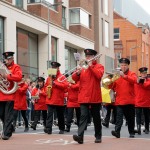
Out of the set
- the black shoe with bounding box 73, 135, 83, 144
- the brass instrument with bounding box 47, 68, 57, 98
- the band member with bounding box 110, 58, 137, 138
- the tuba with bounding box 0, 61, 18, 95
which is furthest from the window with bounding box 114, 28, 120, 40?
the black shoe with bounding box 73, 135, 83, 144

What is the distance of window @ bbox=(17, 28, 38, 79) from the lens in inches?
1414

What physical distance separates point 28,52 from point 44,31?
2.04 m

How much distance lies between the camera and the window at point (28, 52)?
35.9 metres

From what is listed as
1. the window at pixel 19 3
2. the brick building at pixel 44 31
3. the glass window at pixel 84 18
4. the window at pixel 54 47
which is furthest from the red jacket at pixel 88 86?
the glass window at pixel 84 18

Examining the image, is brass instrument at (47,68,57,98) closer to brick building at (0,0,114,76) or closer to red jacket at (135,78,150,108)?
red jacket at (135,78,150,108)

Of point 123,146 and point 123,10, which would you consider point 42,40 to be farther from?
point 123,10

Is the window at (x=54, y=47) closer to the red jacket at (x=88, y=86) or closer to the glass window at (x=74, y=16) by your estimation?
the glass window at (x=74, y=16)

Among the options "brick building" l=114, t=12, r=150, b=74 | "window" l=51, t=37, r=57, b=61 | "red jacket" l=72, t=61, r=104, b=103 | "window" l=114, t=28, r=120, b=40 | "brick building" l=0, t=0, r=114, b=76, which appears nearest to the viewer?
"red jacket" l=72, t=61, r=104, b=103

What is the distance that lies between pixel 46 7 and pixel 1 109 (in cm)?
2628

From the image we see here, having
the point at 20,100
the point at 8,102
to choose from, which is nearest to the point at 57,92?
the point at 20,100

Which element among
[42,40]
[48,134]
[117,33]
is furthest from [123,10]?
[48,134]

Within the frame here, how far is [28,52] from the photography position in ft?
123

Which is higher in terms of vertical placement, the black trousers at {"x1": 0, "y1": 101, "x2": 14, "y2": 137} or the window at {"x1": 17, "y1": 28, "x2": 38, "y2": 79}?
the window at {"x1": 17, "y1": 28, "x2": 38, "y2": 79}

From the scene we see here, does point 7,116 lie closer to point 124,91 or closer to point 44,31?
point 124,91
